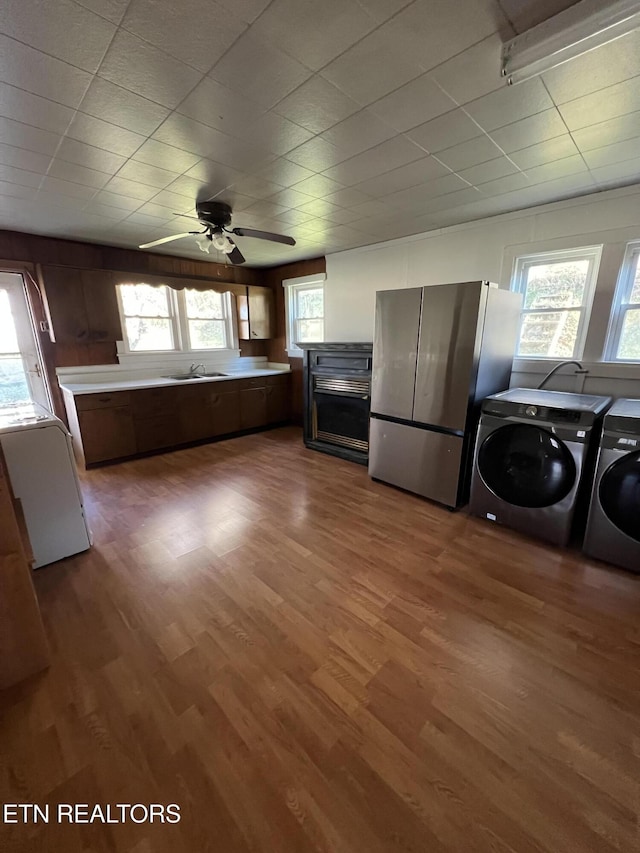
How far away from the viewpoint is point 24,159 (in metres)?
2.07

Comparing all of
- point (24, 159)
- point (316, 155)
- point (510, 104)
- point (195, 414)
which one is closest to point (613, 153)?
point (510, 104)

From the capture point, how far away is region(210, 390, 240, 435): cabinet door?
4.61 m

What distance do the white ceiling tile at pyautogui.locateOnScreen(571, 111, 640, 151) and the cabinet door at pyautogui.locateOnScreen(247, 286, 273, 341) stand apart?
419cm

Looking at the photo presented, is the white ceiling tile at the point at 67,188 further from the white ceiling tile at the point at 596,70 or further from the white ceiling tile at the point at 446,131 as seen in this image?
the white ceiling tile at the point at 596,70

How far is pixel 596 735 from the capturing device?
123cm

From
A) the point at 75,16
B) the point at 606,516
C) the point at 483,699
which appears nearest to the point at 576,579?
the point at 606,516

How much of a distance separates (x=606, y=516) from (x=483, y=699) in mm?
1451

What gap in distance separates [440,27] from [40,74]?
63.3 inches

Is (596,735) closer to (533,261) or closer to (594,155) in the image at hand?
(594,155)

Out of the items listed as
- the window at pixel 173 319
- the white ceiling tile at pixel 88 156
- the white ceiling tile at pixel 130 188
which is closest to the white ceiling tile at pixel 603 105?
the white ceiling tile at pixel 88 156

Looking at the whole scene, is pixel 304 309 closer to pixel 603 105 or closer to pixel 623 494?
pixel 603 105

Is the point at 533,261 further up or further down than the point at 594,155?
further down

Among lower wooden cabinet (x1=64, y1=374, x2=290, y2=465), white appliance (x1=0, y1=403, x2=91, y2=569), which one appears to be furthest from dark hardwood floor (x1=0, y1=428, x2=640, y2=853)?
lower wooden cabinet (x1=64, y1=374, x2=290, y2=465)

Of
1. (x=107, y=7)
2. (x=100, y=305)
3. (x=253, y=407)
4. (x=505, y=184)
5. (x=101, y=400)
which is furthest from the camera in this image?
(x=253, y=407)
